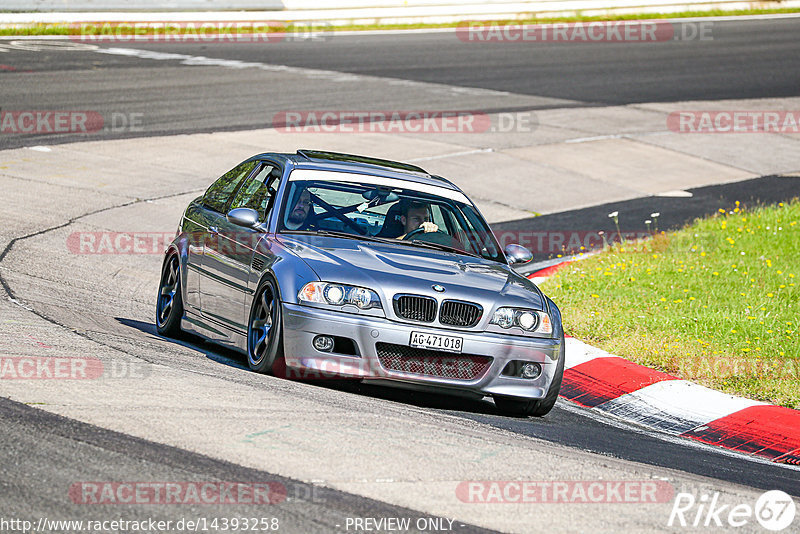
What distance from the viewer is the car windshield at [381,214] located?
8.66m

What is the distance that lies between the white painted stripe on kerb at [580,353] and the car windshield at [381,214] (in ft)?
4.07

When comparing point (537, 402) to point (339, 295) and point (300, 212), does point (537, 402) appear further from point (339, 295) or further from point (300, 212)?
point (300, 212)

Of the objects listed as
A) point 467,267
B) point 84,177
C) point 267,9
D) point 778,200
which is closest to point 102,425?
point 467,267

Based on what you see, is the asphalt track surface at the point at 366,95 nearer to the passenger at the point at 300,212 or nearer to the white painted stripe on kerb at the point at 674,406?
the white painted stripe on kerb at the point at 674,406

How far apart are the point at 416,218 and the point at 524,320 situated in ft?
4.64

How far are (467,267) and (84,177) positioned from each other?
881 cm

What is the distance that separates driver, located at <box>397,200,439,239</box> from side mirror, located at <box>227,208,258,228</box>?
3.48ft

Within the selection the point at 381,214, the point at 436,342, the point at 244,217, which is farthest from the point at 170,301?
the point at 436,342

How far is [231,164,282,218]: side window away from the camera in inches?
353

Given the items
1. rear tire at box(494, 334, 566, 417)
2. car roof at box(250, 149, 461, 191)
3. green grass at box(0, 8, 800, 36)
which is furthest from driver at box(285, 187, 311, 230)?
green grass at box(0, 8, 800, 36)

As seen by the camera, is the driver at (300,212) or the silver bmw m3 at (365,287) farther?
the driver at (300,212)

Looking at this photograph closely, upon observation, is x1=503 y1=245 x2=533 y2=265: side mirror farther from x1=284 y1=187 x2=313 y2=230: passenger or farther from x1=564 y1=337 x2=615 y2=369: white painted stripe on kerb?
x1=284 y1=187 x2=313 y2=230: passenger

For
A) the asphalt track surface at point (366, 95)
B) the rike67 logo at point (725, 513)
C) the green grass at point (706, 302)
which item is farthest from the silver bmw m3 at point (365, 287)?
the rike67 logo at point (725, 513)

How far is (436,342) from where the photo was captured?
7.52 metres
